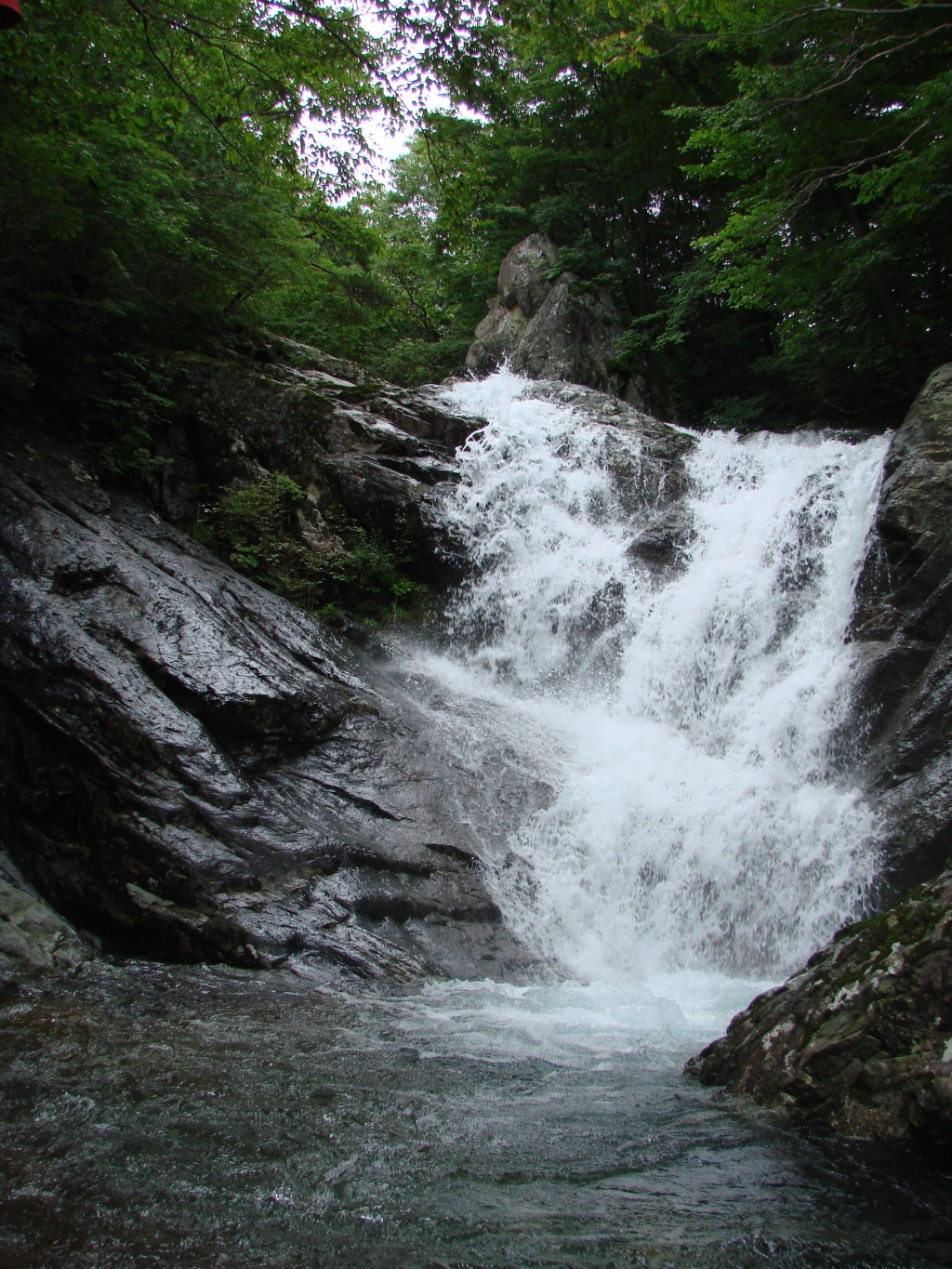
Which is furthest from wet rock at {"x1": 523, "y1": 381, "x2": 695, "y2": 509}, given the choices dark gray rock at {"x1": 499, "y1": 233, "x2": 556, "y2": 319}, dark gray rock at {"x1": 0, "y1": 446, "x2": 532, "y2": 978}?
dark gray rock at {"x1": 499, "y1": 233, "x2": 556, "y2": 319}

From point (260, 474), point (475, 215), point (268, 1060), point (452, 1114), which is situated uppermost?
point (475, 215)

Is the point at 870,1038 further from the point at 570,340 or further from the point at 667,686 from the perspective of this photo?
the point at 570,340

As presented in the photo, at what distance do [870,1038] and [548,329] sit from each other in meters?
18.5

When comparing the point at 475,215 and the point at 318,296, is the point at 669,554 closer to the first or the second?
the point at 318,296

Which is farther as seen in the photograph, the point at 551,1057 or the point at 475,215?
the point at 475,215

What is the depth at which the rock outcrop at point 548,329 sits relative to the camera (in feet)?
59.6

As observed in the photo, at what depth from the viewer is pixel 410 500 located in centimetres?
1134

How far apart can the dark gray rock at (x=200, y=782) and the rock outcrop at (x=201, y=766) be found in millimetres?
17

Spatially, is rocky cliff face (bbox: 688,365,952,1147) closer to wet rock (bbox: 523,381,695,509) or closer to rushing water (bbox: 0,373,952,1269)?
rushing water (bbox: 0,373,952,1269)

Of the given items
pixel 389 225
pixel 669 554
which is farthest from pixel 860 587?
A: pixel 389 225

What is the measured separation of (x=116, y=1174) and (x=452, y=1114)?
133 centimetres

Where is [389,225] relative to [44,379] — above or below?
above

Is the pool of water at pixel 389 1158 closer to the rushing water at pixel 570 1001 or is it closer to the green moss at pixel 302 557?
the rushing water at pixel 570 1001

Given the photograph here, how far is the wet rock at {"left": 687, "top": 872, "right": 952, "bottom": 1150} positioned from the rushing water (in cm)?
14
